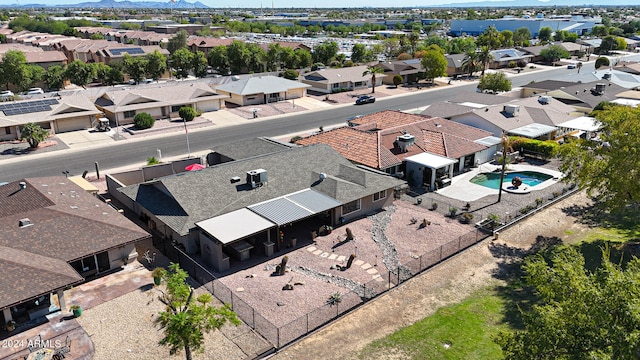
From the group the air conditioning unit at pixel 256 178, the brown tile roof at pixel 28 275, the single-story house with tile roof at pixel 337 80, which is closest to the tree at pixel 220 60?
the single-story house with tile roof at pixel 337 80

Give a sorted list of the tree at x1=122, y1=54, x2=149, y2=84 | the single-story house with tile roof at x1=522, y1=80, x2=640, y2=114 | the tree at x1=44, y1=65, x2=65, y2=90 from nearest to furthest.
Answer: the single-story house with tile roof at x1=522, y1=80, x2=640, y2=114 < the tree at x1=44, y1=65, x2=65, y2=90 < the tree at x1=122, y1=54, x2=149, y2=84

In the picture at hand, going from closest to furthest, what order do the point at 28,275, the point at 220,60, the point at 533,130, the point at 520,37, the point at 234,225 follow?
the point at 28,275 < the point at 234,225 < the point at 533,130 < the point at 220,60 < the point at 520,37

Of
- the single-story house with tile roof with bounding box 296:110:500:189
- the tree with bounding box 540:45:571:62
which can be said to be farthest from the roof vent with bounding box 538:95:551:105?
the tree with bounding box 540:45:571:62

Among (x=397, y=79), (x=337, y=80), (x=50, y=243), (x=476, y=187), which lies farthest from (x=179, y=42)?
(x=50, y=243)

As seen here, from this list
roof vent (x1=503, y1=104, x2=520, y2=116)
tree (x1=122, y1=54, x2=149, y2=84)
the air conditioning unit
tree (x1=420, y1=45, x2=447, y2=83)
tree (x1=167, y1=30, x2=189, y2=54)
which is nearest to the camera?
the air conditioning unit

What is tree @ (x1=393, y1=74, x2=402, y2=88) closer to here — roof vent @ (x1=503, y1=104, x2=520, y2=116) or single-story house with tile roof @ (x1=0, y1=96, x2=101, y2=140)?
roof vent @ (x1=503, y1=104, x2=520, y2=116)

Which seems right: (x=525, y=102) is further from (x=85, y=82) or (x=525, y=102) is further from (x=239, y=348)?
(x=85, y=82)

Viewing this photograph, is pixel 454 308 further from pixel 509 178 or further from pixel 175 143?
pixel 175 143
